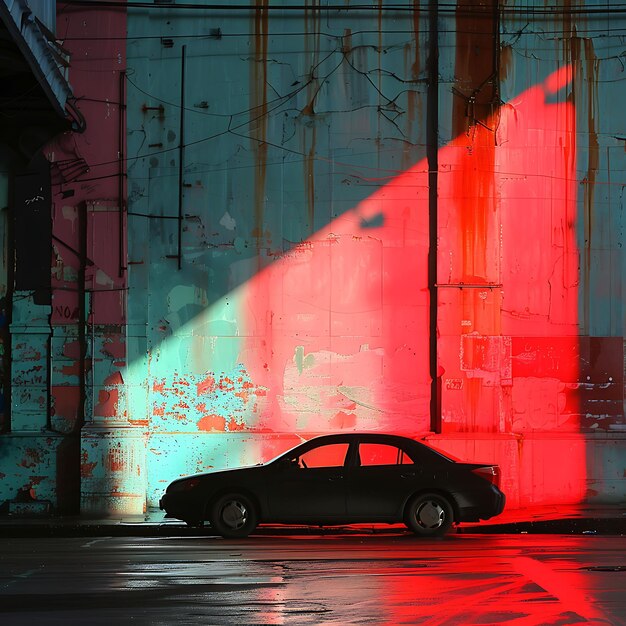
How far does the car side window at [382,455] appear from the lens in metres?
14.1

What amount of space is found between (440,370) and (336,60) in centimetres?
506

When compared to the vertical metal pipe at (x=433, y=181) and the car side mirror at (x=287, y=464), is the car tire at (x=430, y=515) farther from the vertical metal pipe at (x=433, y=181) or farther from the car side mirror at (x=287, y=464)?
the vertical metal pipe at (x=433, y=181)

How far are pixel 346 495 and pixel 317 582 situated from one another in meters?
3.95

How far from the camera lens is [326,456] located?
14148 millimetres

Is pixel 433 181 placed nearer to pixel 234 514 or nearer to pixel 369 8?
pixel 369 8

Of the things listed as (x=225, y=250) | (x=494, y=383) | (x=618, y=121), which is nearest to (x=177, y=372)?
(x=225, y=250)

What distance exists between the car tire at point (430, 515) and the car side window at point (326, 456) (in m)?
1.03

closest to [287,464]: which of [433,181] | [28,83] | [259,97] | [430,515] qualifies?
[430,515]

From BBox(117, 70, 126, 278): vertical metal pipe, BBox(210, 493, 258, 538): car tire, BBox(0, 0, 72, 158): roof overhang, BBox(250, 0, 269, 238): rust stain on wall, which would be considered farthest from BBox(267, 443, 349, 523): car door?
BBox(0, 0, 72, 158): roof overhang

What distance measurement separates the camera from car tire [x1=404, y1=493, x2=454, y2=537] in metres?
14.0

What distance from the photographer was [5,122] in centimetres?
1744

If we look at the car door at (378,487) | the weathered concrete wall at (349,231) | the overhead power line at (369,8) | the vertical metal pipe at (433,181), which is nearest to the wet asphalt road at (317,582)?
the car door at (378,487)

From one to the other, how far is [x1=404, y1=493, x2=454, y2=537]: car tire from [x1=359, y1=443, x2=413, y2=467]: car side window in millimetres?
495

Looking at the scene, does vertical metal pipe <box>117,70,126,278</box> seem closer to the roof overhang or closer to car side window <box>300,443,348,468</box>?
the roof overhang
